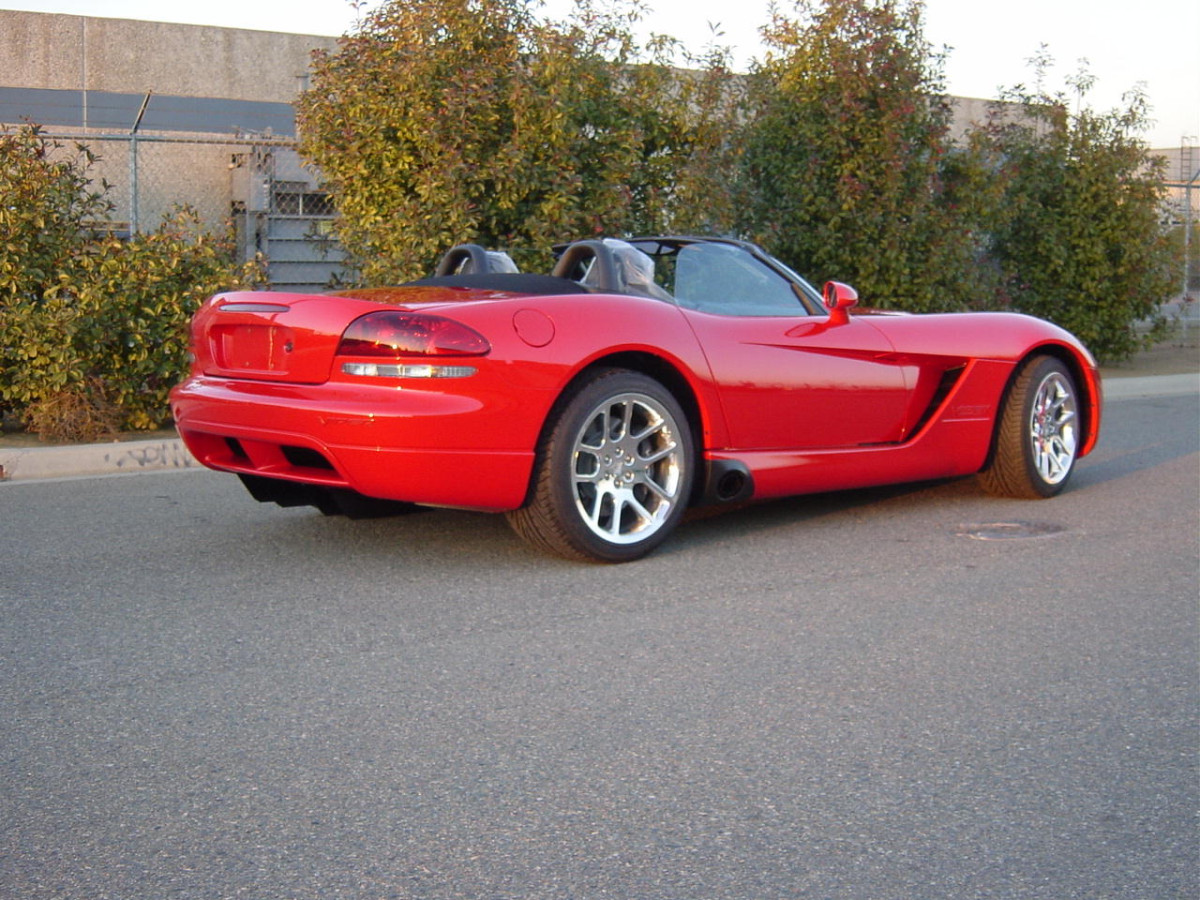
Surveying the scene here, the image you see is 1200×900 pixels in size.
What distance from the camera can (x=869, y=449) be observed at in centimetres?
622

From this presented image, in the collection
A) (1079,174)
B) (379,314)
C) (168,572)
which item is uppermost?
(1079,174)

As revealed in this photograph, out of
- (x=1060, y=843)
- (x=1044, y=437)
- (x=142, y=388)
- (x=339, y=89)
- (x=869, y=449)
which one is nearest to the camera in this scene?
(x=1060, y=843)

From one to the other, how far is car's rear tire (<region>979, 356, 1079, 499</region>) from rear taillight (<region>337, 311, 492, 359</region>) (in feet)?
10.1

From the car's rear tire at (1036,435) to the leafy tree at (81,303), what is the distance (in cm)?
510

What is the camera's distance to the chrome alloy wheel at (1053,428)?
6973 millimetres

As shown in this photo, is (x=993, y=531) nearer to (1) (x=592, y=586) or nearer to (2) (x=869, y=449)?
(2) (x=869, y=449)

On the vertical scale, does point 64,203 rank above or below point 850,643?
above

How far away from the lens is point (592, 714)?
3662 mm

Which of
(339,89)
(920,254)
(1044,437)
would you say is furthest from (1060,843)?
(920,254)

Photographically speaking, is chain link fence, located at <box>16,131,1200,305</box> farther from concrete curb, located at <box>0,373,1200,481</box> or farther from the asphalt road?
the asphalt road

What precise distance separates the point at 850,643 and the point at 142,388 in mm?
6222

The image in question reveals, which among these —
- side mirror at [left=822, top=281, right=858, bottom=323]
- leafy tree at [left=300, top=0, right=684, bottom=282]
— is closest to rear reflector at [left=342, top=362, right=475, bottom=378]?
side mirror at [left=822, top=281, right=858, bottom=323]

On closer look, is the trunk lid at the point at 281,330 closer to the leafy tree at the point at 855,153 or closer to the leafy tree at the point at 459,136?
the leafy tree at the point at 459,136

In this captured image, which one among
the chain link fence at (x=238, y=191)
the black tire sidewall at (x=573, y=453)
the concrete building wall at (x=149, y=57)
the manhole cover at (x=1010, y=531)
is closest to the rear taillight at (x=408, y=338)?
the black tire sidewall at (x=573, y=453)
